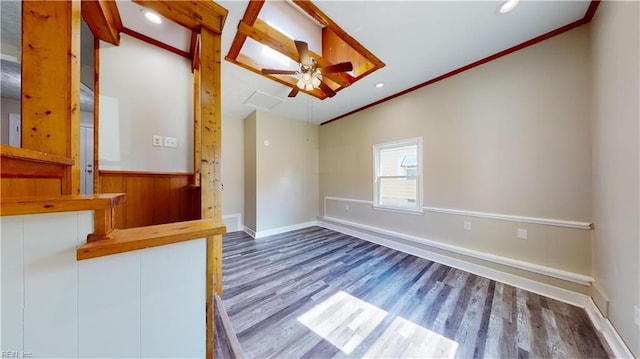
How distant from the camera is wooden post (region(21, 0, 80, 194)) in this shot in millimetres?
778

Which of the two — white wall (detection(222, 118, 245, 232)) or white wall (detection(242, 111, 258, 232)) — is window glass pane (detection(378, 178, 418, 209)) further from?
white wall (detection(222, 118, 245, 232))

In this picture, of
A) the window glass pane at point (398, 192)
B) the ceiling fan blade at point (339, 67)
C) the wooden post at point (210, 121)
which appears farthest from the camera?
the window glass pane at point (398, 192)

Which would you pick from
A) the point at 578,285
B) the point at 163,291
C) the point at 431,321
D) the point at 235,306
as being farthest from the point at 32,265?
the point at 578,285

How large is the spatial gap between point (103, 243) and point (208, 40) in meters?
1.72

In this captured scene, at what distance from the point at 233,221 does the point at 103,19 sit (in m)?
3.41

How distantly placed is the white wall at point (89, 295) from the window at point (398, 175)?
3038 mm

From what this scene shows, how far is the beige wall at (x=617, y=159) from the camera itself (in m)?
1.20

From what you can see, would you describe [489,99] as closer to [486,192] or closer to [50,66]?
[486,192]

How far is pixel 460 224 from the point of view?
8.43 feet

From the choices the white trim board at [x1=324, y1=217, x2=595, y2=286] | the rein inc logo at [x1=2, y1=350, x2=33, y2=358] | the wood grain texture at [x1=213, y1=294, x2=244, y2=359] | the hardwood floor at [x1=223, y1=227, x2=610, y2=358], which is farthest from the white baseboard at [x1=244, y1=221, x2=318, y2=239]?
the rein inc logo at [x1=2, y1=350, x2=33, y2=358]

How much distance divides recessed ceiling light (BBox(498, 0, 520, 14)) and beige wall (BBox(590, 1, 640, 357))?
0.57 meters

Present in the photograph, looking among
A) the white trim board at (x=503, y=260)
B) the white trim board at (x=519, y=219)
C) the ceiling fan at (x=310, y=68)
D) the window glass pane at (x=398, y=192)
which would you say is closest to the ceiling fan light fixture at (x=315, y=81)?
the ceiling fan at (x=310, y=68)

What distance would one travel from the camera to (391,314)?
171 cm

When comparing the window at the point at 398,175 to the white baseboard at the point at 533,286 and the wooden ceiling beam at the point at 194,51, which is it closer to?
the white baseboard at the point at 533,286
